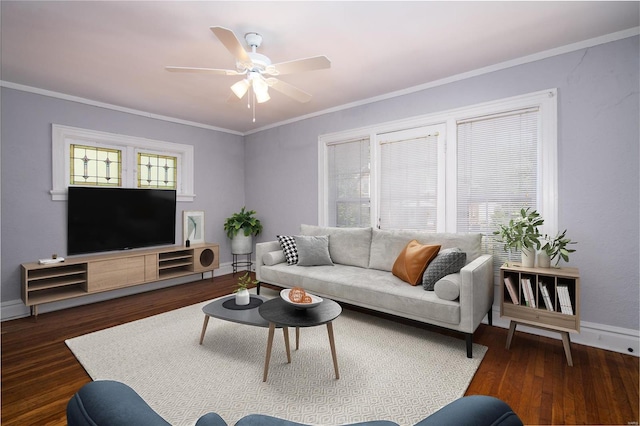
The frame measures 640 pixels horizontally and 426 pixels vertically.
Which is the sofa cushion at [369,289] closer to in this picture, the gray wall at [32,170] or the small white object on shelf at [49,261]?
the small white object on shelf at [49,261]

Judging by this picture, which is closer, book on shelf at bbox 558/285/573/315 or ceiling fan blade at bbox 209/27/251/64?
ceiling fan blade at bbox 209/27/251/64

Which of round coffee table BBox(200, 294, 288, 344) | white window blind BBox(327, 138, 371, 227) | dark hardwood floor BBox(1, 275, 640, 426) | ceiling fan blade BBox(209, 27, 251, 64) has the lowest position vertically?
dark hardwood floor BBox(1, 275, 640, 426)

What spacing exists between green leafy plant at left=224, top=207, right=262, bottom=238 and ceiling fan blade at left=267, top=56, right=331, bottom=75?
3.35 meters

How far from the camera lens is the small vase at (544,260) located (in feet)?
8.73

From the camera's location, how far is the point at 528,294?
2611 millimetres

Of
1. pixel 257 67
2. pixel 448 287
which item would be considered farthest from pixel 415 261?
pixel 257 67

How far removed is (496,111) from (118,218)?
16.0 ft

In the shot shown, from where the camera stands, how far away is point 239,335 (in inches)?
115

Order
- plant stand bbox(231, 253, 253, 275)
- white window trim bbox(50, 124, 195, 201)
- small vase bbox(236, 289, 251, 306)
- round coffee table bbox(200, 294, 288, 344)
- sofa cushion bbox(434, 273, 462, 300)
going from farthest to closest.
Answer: plant stand bbox(231, 253, 253, 275), white window trim bbox(50, 124, 195, 201), small vase bbox(236, 289, 251, 306), sofa cushion bbox(434, 273, 462, 300), round coffee table bbox(200, 294, 288, 344)

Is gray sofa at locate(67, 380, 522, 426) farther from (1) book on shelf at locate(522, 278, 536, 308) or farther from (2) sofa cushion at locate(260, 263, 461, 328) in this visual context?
(1) book on shelf at locate(522, 278, 536, 308)

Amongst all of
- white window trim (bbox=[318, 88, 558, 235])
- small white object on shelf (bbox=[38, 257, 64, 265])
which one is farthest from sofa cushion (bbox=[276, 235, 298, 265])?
small white object on shelf (bbox=[38, 257, 64, 265])

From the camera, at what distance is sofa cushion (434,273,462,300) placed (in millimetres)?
2611

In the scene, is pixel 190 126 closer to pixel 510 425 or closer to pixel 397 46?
pixel 397 46

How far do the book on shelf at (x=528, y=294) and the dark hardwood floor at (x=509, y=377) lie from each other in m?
0.42
